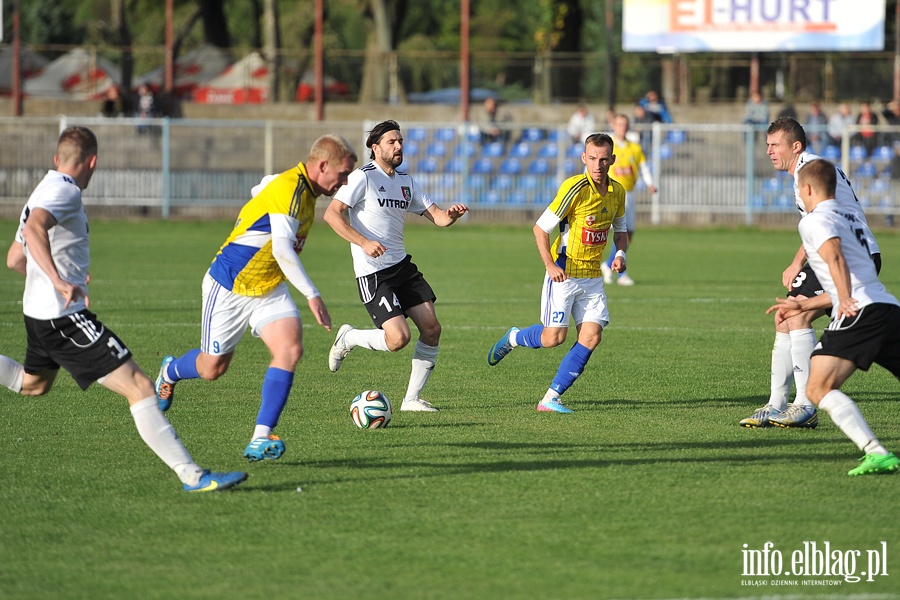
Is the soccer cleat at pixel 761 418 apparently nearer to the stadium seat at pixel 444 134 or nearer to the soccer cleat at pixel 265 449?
the soccer cleat at pixel 265 449

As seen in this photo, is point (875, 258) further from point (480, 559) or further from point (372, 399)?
point (480, 559)

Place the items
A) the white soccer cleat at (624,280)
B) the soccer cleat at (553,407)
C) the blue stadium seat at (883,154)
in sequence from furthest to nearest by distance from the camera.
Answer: the blue stadium seat at (883,154) < the white soccer cleat at (624,280) < the soccer cleat at (553,407)

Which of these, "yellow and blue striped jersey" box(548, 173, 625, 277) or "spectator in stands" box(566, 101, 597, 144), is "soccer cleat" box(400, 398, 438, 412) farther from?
"spectator in stands" box(566, 101, 597, 144)

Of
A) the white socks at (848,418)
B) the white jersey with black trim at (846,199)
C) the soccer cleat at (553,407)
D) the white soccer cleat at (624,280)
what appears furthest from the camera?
the white soccer cleat at (624,280)

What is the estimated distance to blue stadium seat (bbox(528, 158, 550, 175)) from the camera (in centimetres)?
3003

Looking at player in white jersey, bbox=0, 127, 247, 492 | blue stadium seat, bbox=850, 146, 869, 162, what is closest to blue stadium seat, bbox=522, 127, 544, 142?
blue stadium seat, bbox=850, 146, 869, 162

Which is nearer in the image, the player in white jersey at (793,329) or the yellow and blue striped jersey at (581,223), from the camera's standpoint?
the player in white jersey at (793,329)

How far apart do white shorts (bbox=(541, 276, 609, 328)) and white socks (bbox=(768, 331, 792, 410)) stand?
1254mm

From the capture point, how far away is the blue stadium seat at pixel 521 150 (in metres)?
30.2

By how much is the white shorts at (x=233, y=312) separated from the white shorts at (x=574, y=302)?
103 inches

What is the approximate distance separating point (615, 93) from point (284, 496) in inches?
1249

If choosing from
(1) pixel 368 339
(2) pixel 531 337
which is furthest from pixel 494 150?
(1) pixel 368 339

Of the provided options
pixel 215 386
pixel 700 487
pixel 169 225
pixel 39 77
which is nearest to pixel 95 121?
pixel 169 225

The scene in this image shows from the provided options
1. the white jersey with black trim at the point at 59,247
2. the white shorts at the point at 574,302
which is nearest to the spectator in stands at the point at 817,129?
the white shorts at the point at 574,302
